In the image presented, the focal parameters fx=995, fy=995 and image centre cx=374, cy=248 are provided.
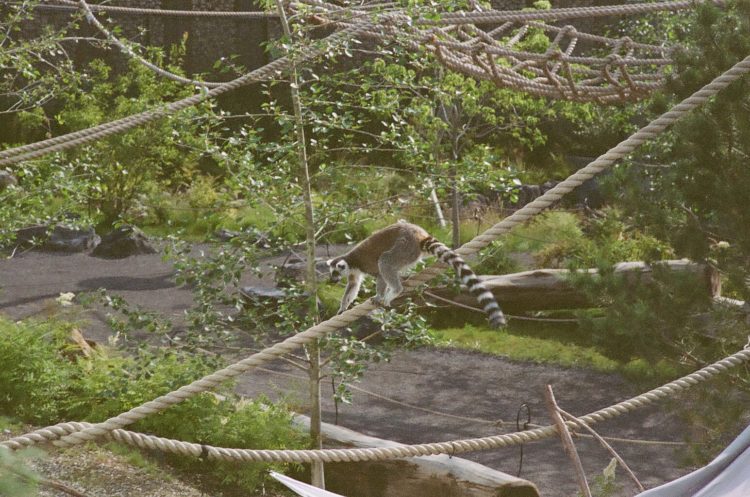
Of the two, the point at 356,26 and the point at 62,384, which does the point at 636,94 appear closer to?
the point at 356,26

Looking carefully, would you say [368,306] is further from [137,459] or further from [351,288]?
[137,459]

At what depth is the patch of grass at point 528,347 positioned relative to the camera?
10.0 meters

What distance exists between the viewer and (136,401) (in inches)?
271

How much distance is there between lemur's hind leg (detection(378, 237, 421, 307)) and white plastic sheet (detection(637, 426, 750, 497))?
2.70 m

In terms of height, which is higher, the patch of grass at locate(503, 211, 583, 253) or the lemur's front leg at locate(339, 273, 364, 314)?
the lemur's front leg at locate(339, 273, 364, 314)

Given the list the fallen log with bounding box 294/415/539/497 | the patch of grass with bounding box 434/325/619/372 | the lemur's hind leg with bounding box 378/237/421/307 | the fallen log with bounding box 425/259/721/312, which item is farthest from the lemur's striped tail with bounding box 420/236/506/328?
the fallen log with bounding box 425/259/721/312

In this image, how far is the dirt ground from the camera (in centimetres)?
783

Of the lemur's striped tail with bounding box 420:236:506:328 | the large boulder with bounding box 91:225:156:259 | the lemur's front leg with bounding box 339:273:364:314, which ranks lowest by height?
the large boulder with bounding box 91:225:156:259

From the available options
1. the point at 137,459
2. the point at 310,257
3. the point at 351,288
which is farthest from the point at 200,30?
the point at 351,288

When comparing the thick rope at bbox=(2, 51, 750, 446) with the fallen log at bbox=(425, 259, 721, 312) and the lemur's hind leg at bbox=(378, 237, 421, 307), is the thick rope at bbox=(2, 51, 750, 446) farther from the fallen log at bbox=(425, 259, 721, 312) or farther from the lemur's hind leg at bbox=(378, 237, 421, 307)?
the fallen log at bbox=(425, 259, 721, 312)

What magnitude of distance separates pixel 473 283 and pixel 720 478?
68.0 inches

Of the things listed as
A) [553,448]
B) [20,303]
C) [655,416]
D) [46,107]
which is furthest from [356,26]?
[46,107]

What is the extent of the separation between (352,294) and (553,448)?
3039 mm

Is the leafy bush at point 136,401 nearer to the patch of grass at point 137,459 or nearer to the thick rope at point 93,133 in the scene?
the patch of grass at point 137,459
